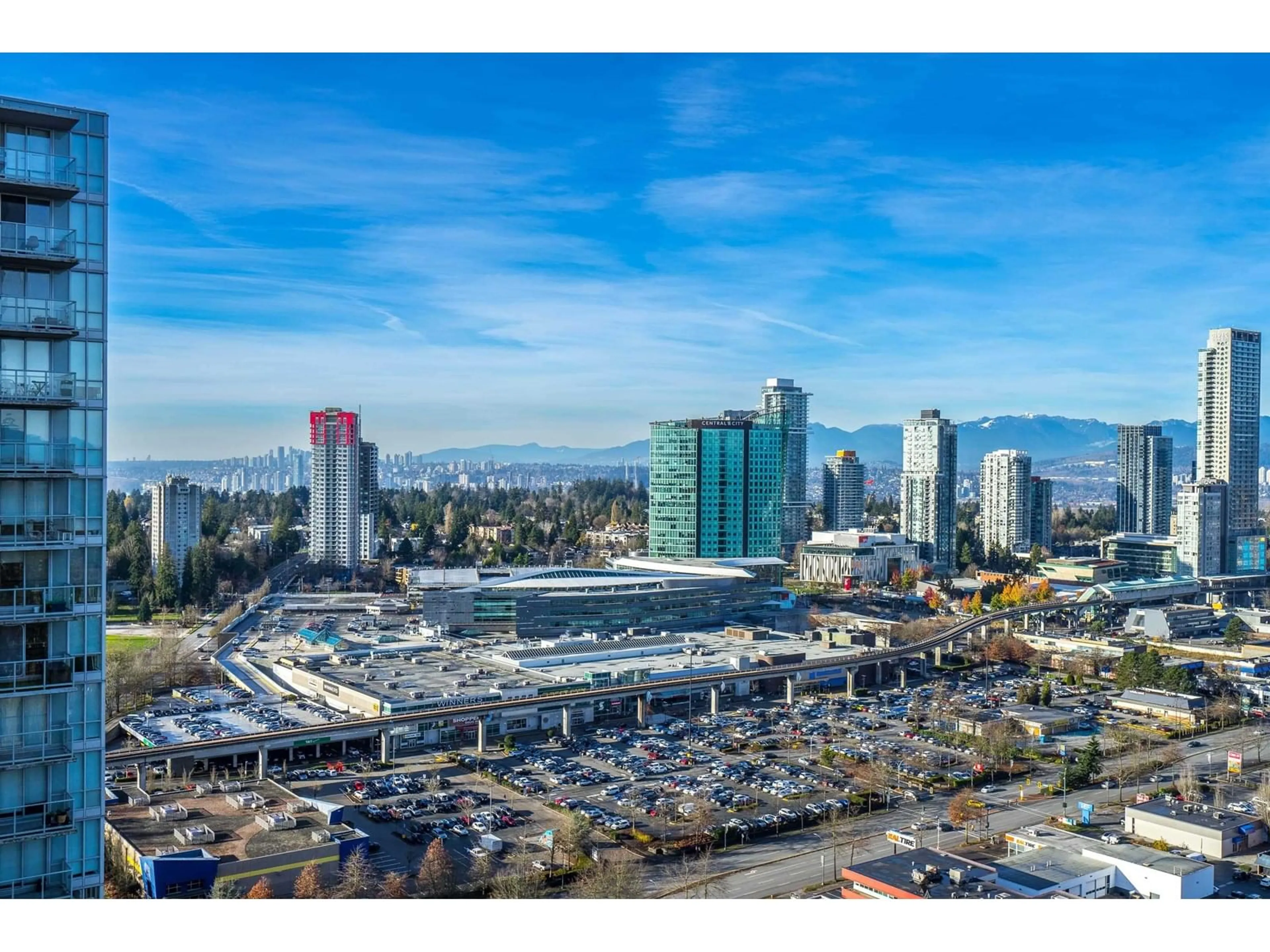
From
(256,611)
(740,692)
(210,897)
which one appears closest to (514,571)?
(256,611)

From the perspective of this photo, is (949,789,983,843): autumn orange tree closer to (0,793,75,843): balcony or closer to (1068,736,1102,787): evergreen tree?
(1068,736,1102,787): evergreen tree

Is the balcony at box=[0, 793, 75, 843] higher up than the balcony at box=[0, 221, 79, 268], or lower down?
lower down

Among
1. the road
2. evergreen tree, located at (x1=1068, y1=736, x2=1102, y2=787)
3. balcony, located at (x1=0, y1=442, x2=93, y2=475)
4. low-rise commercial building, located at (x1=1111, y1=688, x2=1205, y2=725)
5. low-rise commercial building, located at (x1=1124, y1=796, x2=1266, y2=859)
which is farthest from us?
low-rise commercial building, located at (x1=1111, y1=688, x2=1205, y2=725)

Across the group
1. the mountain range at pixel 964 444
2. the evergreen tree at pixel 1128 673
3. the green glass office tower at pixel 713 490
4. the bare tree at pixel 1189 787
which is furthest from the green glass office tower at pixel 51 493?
the mountain range at pixel 964 444

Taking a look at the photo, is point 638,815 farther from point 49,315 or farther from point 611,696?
point 49,315

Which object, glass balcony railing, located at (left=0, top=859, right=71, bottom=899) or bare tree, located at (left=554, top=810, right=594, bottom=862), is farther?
bare tree, located at (left=554, top=810, right=594, bottom=862)

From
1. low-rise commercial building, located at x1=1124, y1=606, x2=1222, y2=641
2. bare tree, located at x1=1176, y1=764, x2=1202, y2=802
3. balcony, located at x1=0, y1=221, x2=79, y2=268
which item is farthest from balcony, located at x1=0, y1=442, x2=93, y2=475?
low-rise commercial building, located at x1=1124, y1=606, x2=1222, y2=641

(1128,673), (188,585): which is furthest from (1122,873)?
(188,585)
